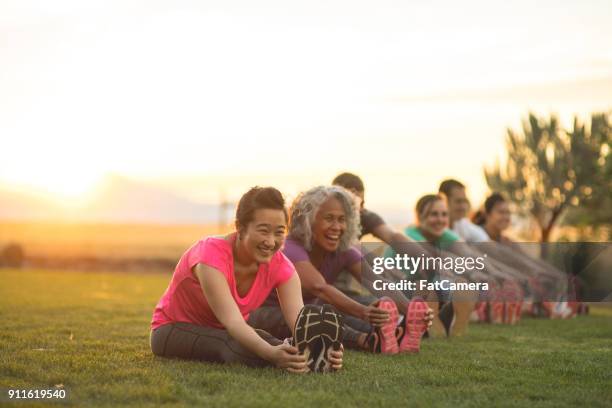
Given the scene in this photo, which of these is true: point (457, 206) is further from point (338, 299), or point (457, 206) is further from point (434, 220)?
point (338, 299)

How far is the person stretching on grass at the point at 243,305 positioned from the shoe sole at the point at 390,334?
1058mm

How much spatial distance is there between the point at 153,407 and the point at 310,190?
309 cm

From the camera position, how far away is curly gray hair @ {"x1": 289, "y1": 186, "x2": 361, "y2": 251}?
7.02 meters

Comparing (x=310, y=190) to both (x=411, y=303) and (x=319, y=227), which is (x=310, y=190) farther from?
(x=411, y=303)

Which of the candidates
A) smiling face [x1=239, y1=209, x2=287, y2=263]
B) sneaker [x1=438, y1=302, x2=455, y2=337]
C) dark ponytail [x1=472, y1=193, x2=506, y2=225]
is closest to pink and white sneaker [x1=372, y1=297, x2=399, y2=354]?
smiling face [x1=239, y1=209, x2=287, y2=263]

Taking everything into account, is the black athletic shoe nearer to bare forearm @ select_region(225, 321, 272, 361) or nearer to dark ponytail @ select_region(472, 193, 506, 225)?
bare forearm @ select_region(225, 321, 272, 361)

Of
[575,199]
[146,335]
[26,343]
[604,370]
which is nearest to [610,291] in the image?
[604,370]

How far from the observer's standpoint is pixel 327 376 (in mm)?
5504

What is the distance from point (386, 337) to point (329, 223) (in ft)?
3.56

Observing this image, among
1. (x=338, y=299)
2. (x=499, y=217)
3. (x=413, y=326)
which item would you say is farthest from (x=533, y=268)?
(x=338, y=299)

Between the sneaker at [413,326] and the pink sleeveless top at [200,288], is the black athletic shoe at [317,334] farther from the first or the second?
the sneaker at [413,326]

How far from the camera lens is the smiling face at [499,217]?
38.6ft

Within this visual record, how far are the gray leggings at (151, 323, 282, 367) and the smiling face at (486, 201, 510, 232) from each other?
6532mm

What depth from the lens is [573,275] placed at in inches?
461
